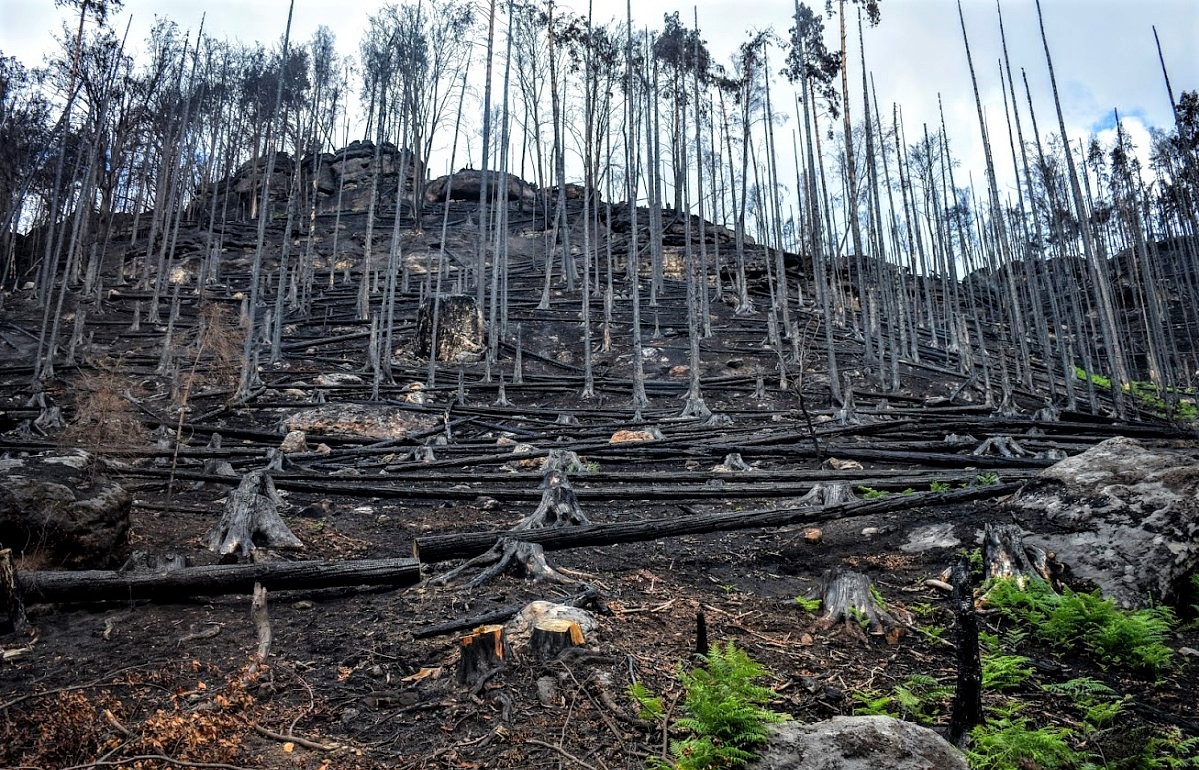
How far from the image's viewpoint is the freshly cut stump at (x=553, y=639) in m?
3.47

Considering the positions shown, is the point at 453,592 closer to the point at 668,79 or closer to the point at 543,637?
the point at 543,637

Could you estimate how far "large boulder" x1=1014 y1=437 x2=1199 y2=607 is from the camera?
14.5ft

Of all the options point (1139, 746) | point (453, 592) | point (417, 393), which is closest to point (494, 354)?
point (417, 393)

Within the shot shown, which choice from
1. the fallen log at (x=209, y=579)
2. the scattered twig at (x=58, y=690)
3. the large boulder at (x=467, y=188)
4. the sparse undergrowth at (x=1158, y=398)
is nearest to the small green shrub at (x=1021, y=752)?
the fallen log at (x=209, y=579)

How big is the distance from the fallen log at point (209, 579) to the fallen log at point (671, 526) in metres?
0.41

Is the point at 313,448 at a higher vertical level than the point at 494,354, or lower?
lower

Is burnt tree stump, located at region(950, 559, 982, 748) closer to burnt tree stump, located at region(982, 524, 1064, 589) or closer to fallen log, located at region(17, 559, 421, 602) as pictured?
burnt tree stump, located at region(982, 524, 1064, 589)

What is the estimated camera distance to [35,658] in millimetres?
3484

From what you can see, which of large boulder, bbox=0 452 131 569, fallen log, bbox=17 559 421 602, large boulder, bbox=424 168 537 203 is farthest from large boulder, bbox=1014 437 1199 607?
large boulder, bbox=424 168 537 203

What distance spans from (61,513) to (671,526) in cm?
491

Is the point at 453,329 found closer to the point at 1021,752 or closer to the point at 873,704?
the point at 873,704

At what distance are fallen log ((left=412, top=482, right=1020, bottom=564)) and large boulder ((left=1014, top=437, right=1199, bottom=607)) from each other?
36.3 inches

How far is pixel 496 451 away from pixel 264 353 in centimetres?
1125

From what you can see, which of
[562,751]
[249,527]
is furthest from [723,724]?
[249,527]
